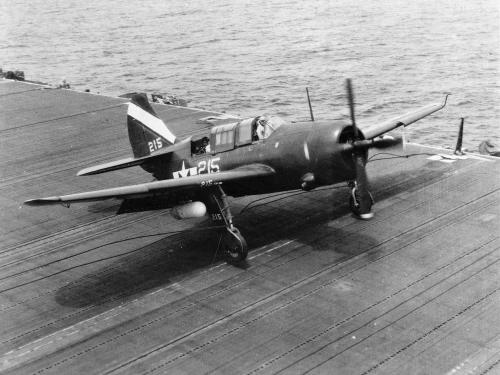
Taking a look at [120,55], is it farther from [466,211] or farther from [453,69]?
[466,211]

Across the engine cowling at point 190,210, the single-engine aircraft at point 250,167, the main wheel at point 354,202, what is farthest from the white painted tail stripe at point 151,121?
the main wheel at point 354,202

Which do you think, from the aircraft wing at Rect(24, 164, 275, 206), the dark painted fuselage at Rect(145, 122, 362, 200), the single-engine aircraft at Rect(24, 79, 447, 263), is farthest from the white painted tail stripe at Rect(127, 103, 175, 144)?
the aircraft wing at Rect(24, 164, 275, 206)

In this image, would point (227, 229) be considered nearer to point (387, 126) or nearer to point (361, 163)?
point (361, 163)

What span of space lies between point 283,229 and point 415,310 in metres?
5.53

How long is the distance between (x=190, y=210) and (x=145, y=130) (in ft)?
17.4

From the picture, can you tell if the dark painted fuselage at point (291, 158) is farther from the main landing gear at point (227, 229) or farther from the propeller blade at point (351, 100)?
the main landing gear at point (227, 229)

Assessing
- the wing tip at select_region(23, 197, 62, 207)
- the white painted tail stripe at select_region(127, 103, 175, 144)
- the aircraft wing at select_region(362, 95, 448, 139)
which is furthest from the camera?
the white painted tail stripe at select_region(127, 103, 175, 144)

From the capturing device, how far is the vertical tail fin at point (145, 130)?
19.7m

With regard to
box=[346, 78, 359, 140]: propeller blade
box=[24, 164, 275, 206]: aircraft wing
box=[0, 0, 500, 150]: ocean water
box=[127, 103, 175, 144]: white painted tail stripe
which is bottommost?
box=[0, 0, 500, 150]: ocean water

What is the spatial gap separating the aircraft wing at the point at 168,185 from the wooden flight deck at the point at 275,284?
2.15 meters

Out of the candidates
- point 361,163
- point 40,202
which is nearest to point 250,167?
point 361,163

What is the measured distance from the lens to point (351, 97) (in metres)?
14.3

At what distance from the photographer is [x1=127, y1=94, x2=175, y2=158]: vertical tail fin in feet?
64.7

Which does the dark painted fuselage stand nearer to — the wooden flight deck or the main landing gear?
the main landing gear
